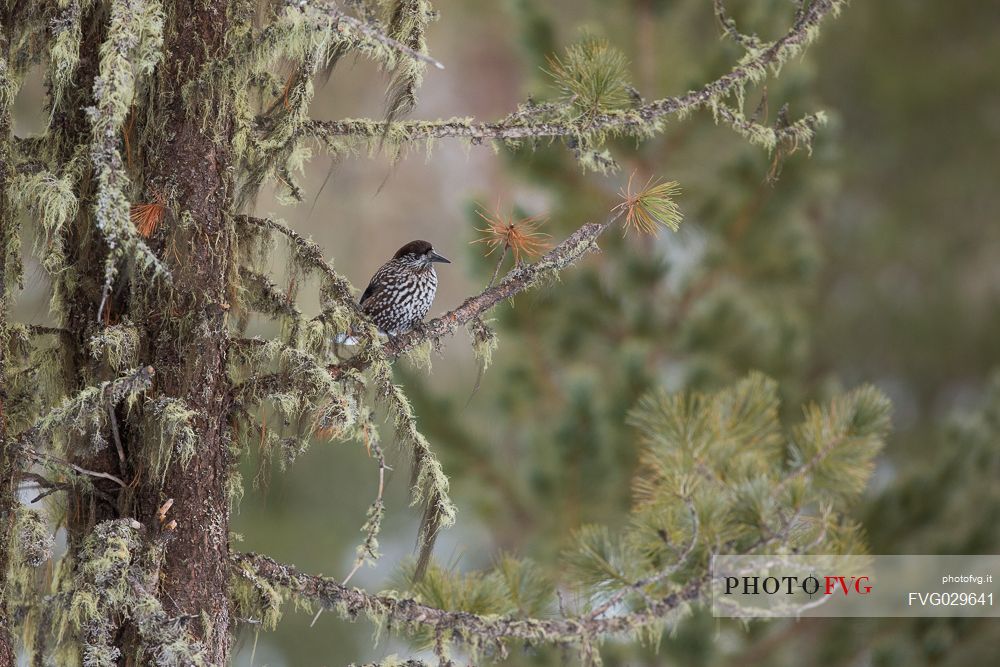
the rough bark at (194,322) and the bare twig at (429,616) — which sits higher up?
the rough bark at (194,322)

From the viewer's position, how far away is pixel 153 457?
2078 millimetres

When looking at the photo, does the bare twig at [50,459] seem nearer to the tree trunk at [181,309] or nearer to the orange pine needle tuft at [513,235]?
the tree trunk at [181,309]

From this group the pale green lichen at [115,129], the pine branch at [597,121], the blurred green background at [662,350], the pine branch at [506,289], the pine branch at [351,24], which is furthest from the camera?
the blurred green background at [662,350]

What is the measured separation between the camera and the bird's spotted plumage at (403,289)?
3.92m

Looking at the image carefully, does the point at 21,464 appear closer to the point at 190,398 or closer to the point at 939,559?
the point at 190,398

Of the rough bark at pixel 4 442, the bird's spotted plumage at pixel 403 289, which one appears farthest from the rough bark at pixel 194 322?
the bird's spotted plumage at pixel 403 289

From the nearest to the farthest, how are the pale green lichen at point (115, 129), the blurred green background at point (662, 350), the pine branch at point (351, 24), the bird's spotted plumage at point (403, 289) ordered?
the pale green lichen at point (115, 129) < the pine branch at point (351, 24) < the bird's spotted plumage at point (403, 289) < the blurred green background at point (662, 350)

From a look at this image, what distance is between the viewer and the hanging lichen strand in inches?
80.4

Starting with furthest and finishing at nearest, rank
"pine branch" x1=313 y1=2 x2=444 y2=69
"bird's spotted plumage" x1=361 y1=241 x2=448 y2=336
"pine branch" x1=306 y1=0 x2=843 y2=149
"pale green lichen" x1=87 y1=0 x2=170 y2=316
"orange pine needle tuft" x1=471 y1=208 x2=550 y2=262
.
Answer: "bird's spotted plumage" x1=361 y1=241 x2=448 y2=336 → "orange pine needle tuft" x1=471 y1=208 x2=550 y2=262 → "pine branch" x1=306 y1=0 x2=843 y2=149 → "pine branch" x1=313 y1=2 x2=444 y2=69 → "pale green lichen" x1=87 y1=0 x2=170 y2=316

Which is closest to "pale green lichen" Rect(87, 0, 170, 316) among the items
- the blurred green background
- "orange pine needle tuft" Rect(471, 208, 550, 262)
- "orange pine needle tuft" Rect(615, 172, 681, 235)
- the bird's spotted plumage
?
the blurred green background

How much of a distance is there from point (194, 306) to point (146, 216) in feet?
0.62

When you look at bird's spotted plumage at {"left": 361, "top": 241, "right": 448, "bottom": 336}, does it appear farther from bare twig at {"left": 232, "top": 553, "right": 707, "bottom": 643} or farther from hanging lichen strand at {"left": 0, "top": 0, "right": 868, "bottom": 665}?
bare twig at {"left": 232, "top": 553, "right": 707, "bottom": 643}

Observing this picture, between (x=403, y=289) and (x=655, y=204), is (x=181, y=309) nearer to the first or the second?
(x=655, y=204)

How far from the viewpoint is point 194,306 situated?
2139 millimetres
